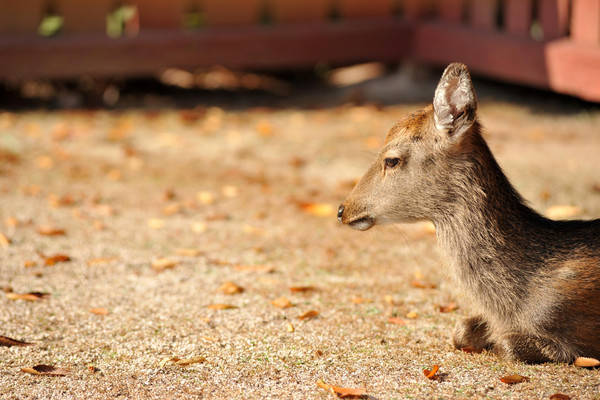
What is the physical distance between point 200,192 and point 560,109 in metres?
4.54

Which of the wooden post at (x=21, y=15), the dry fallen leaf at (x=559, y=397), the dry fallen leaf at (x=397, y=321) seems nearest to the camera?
the dry fallen leaf at (x=559, y=397)

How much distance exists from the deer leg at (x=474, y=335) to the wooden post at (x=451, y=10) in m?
6.81

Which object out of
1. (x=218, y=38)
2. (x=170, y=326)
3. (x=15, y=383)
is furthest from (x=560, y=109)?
(x=15, y=383)

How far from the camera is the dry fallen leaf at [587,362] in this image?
355 centimetres

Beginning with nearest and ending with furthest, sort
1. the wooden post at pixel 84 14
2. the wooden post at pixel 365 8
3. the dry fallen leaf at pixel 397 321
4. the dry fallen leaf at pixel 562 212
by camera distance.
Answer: the dry fallen leaf at pixel 397 321 → the dry fallen leaf at pixel 562 212 → the wooden post at pixel 84 14 → the wooden post at pixel 365 8

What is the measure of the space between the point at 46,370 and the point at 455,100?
7.33ft

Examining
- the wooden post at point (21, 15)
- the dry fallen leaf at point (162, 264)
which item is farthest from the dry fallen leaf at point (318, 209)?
the wooden post at point (21, 15)

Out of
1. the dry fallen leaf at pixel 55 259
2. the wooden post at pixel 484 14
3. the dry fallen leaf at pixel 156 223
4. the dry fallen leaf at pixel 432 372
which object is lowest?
the dry fallen leaf at pixel 156 223

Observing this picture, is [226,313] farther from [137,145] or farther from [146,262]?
[137,145]

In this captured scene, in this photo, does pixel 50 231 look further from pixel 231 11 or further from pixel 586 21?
pixel 586 21

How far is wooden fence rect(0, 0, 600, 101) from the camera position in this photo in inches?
373

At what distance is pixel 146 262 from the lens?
5211 millimetres

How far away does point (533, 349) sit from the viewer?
11.9 ft

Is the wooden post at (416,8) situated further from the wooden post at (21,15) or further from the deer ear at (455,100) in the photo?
the deer ear at (455,100)
